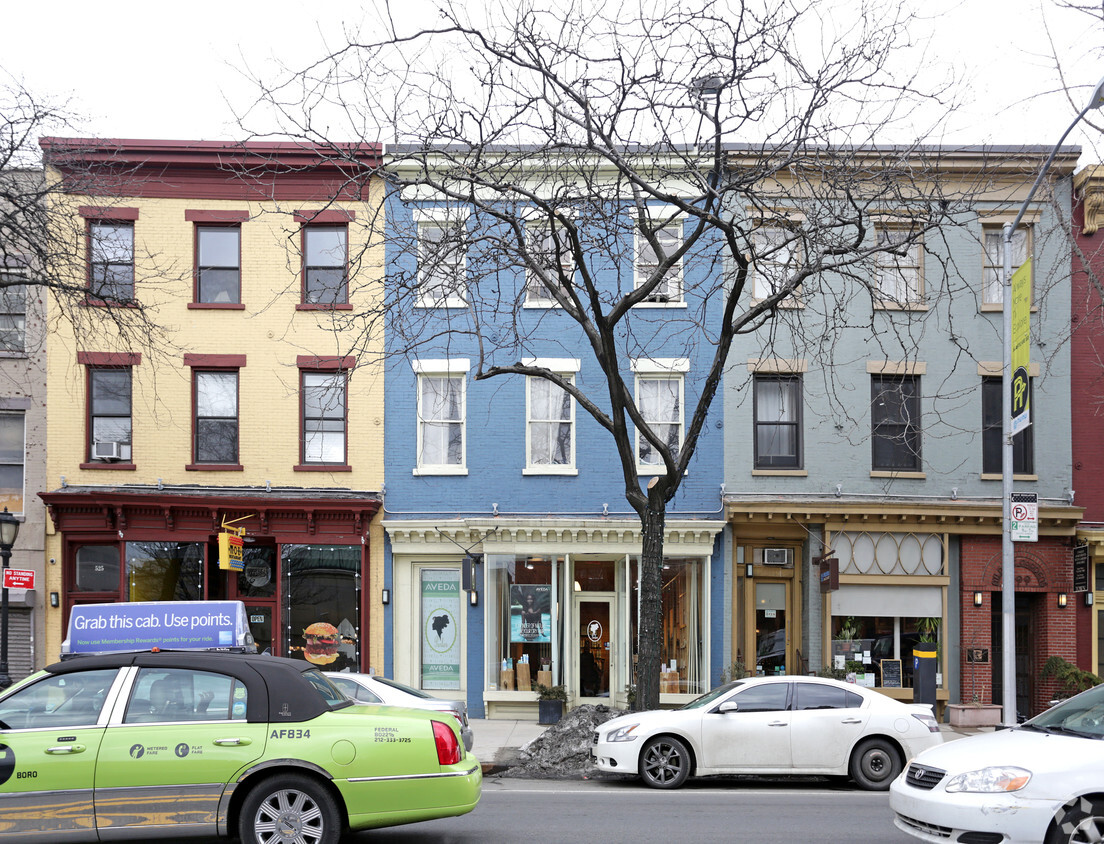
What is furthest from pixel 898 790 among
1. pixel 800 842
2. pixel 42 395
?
pixel 42 395

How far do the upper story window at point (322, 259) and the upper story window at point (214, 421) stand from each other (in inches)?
91.1

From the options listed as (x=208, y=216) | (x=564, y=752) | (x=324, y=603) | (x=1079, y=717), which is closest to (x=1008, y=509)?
(x=564, y=752)

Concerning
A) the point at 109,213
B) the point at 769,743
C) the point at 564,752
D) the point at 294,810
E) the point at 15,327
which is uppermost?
the point at 109,213

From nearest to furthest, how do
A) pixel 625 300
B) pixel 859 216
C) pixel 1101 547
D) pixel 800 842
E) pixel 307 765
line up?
pixel 307 765 → pixel 800 842 → pixel 859 216 → pixel 625 300 → pixel 1101 547

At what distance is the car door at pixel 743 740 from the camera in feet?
39.7

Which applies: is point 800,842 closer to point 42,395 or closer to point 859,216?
point 859,216

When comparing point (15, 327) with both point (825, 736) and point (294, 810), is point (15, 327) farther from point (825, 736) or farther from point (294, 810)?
point (825, 736)

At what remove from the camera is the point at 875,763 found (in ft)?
39.9

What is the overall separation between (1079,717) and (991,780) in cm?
130

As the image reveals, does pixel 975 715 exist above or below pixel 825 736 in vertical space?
below

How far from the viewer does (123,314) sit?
19422 mm

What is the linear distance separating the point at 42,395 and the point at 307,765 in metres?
15.5

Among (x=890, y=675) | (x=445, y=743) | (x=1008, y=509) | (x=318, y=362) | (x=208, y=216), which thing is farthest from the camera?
(x=208, y=216)

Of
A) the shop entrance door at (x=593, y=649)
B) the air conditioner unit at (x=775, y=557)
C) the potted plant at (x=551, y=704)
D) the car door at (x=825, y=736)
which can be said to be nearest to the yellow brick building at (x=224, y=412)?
the potted plant at (x=551, y=704)
